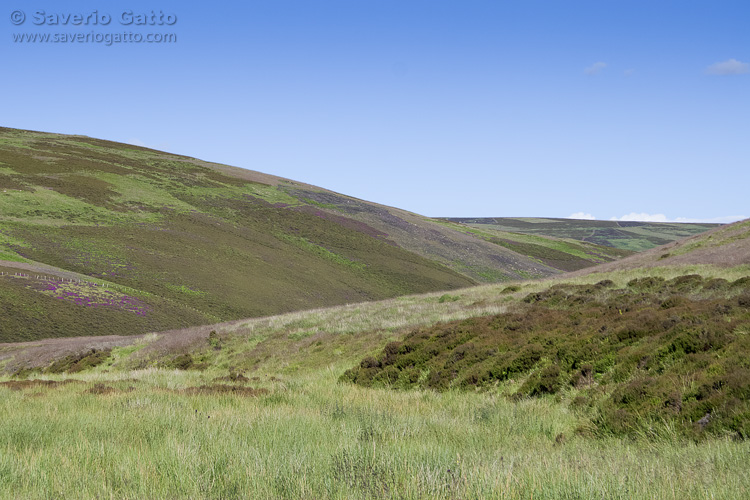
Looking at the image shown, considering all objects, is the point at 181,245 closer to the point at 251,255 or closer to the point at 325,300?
the point at 251,255

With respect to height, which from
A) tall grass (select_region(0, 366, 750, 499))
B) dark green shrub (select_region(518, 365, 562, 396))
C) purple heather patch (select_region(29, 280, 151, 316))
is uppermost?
tall grass (select_region(0, 366, 750, 499))

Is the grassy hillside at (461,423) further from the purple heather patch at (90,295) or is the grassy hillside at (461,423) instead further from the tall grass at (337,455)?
the purple heather patch at (90,295)

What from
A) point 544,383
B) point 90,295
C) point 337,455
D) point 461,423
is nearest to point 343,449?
point 337,455

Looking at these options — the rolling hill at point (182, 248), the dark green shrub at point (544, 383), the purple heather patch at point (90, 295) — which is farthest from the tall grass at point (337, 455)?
the purple heather patch at point (90, 295)

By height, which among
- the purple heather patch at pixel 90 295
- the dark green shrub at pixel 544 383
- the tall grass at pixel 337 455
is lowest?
the purple heather patch at pixel 90 295

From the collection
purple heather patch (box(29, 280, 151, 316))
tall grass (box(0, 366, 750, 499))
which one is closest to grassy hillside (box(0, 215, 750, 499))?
tall grass (box(0, 366, 750, 499))

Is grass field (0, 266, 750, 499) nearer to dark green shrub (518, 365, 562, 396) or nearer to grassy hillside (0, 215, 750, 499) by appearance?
grassy hillside (0, 215, 750, 499)

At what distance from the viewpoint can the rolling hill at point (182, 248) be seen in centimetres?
5072

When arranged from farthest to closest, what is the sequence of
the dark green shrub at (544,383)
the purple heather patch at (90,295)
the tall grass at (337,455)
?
the purple heather patch at (90,295)
the dark green shrub at (544,383)
the tall grass at (337,455)

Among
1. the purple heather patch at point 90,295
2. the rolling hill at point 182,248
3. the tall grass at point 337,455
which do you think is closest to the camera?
the tall grass at point 337,455

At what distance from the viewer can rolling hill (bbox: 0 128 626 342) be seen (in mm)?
50719

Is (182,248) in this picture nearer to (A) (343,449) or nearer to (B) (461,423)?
(B) (461,423)

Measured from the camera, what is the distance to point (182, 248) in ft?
234

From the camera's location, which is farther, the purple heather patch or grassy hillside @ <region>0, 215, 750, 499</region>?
the purple heather patch
